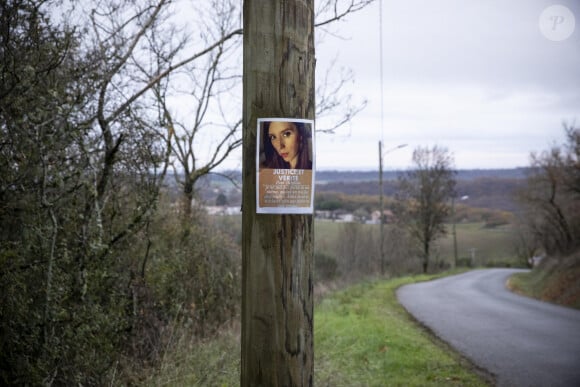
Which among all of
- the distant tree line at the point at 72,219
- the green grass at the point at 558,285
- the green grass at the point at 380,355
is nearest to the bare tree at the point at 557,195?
the green grass at the point at 558,285

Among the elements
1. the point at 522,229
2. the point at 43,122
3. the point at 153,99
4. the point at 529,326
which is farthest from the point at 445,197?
the point at 43,122

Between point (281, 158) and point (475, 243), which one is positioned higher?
point (281, 158)

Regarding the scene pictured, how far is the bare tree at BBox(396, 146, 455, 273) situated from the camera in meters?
44.7

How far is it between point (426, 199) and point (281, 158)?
44.1 metres

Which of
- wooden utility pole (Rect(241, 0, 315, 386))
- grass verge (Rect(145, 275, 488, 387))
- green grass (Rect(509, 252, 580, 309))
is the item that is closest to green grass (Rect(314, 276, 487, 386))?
grass verge (Rect(145, 275, 488, 387))

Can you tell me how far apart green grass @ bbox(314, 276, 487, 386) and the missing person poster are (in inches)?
182

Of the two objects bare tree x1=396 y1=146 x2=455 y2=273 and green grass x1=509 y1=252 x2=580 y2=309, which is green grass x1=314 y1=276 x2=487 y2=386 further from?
bare tree x1=396 y1=146 x2=455 y2=273

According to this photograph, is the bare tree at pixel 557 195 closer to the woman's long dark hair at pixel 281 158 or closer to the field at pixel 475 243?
the field at pixel 475 243

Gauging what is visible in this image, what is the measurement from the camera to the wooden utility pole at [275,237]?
2.18 meters

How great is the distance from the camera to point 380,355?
8406 mm

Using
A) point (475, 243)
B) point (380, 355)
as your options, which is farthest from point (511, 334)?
point (475, 243)

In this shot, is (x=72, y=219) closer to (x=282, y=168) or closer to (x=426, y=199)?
(x=282, y=168)

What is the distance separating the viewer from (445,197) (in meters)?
44.9

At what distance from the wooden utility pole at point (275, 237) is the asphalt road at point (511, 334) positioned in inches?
233
